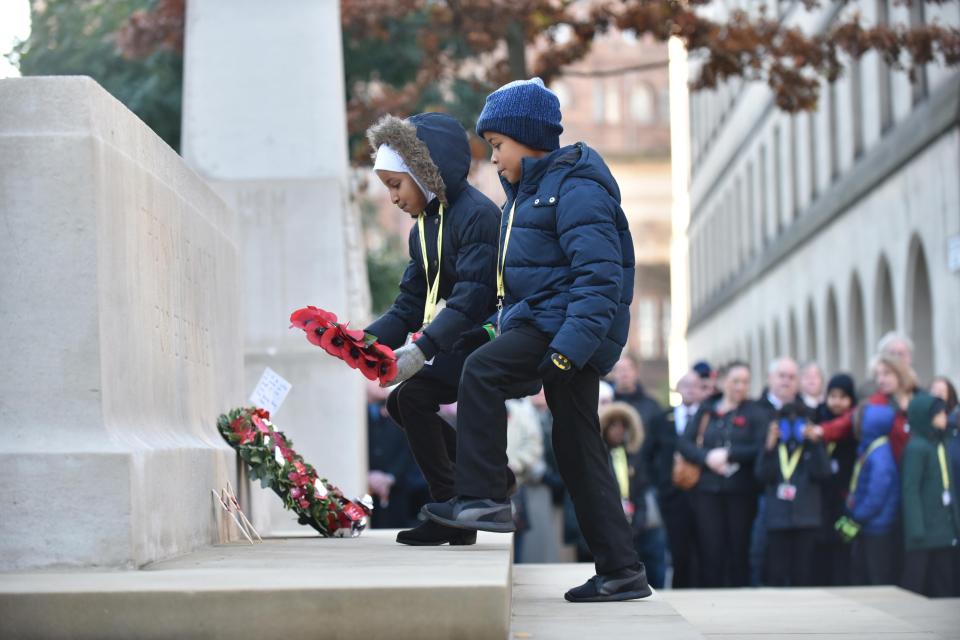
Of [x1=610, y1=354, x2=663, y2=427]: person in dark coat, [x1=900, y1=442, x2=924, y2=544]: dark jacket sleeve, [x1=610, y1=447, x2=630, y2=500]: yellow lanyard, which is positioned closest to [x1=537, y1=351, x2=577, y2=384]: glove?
[x1=900, y1=442, x2=924, y2=544]: dark jacket sleeve

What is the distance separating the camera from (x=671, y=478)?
49.5 ft

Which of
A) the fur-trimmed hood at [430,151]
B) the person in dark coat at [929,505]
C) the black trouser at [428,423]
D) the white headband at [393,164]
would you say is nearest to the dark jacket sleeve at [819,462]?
the person in dark coat at [929,505]

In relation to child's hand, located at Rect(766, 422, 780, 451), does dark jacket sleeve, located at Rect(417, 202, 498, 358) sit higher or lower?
higher

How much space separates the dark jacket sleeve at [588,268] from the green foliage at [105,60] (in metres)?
16.5

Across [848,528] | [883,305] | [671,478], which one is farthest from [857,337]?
[848,528]

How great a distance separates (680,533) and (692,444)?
110cm

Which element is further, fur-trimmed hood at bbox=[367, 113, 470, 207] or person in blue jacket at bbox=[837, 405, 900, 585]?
person in blue jacket at bbox=[837, 405, 900, 585]

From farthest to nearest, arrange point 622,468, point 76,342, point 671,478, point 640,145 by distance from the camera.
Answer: point 640,145
point 671,478
point 622,468
point 76,342

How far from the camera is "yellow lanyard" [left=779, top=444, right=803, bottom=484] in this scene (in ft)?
45.7

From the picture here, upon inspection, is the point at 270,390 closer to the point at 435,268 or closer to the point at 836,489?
the point at 435,268

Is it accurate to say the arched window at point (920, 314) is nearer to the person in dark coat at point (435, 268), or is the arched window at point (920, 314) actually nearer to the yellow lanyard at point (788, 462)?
the yellow lanyard at point (788, 462)

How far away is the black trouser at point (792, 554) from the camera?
13922 millimetres

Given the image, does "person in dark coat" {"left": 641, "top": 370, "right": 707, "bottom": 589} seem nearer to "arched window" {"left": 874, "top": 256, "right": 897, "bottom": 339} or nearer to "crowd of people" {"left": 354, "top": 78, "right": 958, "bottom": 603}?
"crowd of people" {"left": 354, "top": 78, "right": 958, "bottom": 603}

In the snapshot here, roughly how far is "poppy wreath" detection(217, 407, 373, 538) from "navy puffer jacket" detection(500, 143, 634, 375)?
6.77 ft
